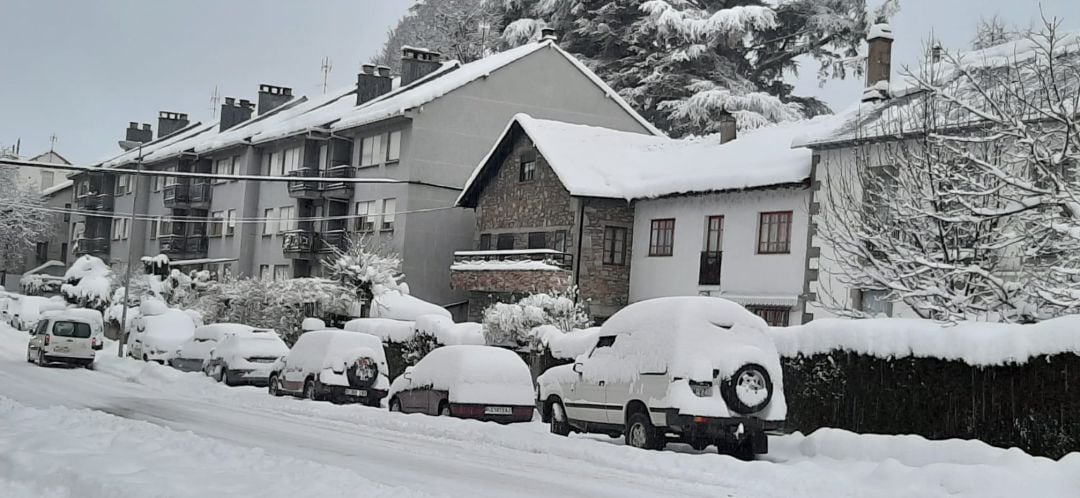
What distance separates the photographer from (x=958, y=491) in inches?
542

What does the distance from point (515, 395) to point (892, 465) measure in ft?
29.1

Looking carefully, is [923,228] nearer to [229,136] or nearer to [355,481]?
[355,481]

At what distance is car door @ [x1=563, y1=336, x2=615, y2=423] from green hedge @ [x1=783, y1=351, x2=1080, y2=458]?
321cm

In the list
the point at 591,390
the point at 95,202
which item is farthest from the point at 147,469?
the point at 95,202

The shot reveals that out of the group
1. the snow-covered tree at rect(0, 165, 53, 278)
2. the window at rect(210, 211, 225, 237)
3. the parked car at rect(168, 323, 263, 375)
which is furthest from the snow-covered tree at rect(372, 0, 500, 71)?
the snow-covered tree at rect(0, 165, 53, 278)

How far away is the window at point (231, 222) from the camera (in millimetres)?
62031

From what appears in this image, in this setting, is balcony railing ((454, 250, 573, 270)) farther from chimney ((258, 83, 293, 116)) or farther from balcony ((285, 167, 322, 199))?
chimney ((258, 83, 293, 116))

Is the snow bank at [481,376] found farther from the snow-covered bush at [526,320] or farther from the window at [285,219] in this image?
the window at [285,219]

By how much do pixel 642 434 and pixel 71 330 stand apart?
2362cm

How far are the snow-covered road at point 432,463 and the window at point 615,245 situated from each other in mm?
17731

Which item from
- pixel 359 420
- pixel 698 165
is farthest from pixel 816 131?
pixel 359 420

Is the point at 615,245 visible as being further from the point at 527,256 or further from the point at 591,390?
the point at 591,390

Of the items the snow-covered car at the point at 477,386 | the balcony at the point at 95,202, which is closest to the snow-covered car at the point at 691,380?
the snow-covered car at the point at 477,386

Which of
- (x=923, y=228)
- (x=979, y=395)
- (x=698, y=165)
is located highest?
(x=698, y=165)
